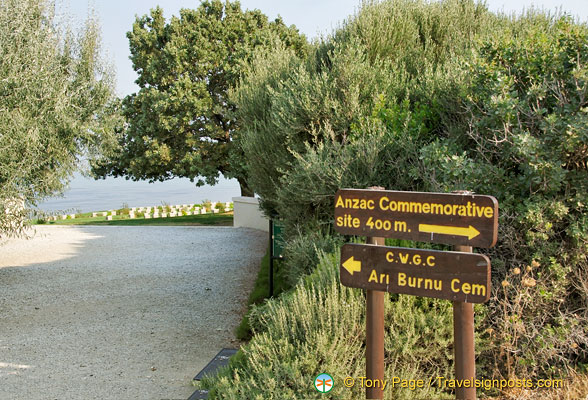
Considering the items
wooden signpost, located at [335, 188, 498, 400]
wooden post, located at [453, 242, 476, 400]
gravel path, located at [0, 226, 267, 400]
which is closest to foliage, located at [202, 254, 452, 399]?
wooden signpost, located at [335, 188, 498, 400]

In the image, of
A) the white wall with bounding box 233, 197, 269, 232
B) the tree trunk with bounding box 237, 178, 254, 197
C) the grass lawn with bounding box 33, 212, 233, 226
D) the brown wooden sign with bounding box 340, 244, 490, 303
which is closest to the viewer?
the brown wooden sign with bounding box 340, 244, 490, 303

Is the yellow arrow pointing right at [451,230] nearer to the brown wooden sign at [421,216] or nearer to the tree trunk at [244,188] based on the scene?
the brown wooden sign at [421,216]

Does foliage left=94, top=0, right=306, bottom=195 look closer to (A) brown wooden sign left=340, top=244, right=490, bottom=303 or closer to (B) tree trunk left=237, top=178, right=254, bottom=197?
(B) tree trunk left=237, top=178, right=254, bottom=197

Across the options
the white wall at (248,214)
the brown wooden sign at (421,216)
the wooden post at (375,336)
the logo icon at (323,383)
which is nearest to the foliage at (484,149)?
the logo icon at (323,383)

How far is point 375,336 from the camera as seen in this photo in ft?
11.2

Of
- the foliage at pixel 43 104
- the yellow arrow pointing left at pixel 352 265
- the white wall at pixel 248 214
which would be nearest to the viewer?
the yellow arrow pointing left at pixel 352 265

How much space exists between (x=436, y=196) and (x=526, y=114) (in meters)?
2.48

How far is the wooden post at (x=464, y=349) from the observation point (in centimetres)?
311

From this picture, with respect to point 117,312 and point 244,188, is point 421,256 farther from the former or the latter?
point 244,188

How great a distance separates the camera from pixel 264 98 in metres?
9.41

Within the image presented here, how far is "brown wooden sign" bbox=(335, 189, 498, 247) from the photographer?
2982 mm

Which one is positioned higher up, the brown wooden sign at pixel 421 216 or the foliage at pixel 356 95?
the foliage at pixel 356 95

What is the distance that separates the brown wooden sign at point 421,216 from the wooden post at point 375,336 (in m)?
0.16

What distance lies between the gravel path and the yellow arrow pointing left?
294 cm
